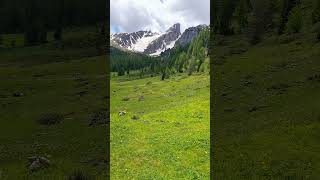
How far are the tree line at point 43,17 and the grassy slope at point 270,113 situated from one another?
80316 millimetres

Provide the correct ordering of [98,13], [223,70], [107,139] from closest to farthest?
[107,139]
[223,70]
[98,13]

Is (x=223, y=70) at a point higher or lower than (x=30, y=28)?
lower

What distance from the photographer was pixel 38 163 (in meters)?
34.7

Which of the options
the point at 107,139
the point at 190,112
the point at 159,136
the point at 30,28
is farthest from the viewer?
the point at 30,28

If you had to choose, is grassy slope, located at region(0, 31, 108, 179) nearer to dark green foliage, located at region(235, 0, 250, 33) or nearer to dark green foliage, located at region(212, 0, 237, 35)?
dark green foliage, located at region(212, 0, 237, 35)

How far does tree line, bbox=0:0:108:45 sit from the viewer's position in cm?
15738

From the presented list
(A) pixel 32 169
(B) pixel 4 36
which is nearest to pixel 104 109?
(A) pixel 32 169

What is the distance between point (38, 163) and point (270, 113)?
29.3 m

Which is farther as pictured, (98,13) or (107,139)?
(98,13)

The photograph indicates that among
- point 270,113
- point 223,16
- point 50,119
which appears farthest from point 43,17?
point 270,113

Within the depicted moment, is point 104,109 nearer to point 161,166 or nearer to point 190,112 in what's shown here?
point 190,112

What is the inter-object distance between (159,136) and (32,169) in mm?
Answer: 19142

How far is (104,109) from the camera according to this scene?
71062mm

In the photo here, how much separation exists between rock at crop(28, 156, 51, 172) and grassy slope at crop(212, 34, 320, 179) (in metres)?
13.6
